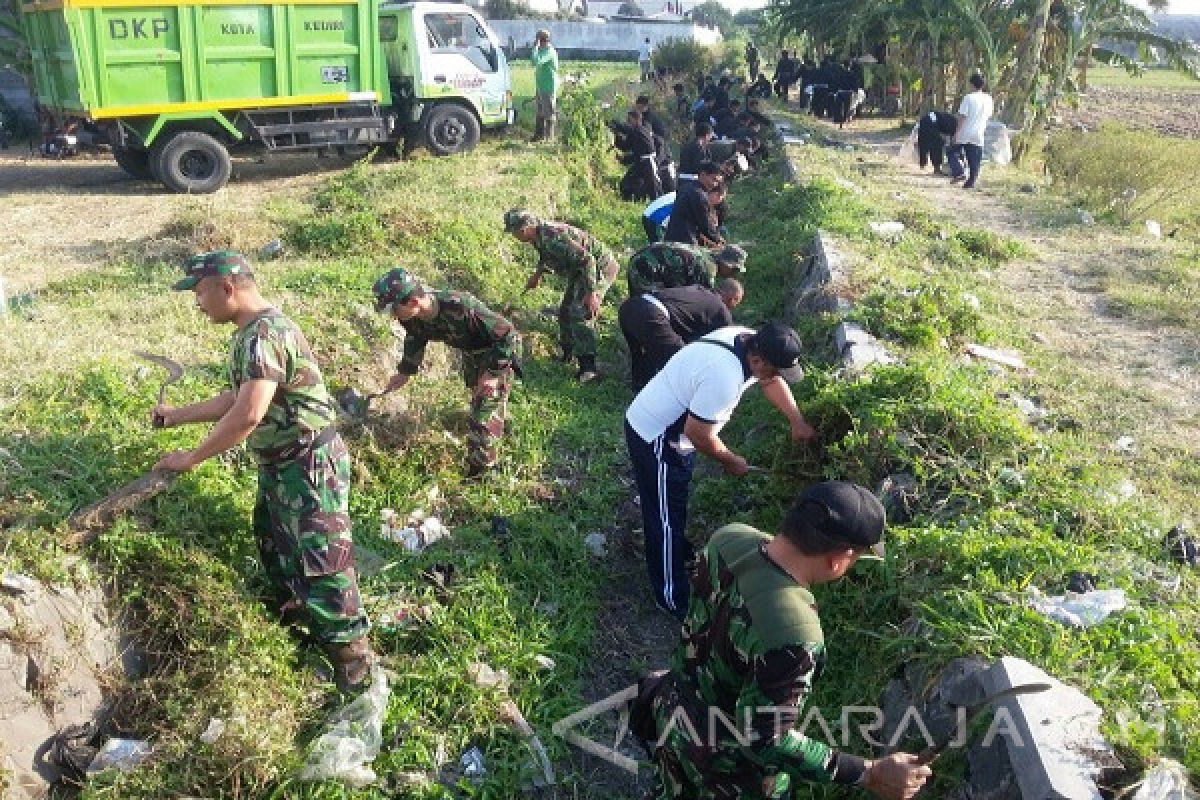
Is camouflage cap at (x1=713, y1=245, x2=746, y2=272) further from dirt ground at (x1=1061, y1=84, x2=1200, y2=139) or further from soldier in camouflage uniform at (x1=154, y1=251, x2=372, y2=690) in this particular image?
dirt ground at (x1=1061, y1=84, x2=1200, y2=139)

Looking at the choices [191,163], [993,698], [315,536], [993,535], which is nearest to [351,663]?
[315,536]

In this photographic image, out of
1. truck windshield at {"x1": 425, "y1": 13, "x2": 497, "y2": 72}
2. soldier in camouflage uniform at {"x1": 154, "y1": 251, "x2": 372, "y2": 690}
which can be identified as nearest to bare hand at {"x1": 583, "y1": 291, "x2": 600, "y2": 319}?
soldier in camouflage uniform at {"x1": 154, "y1": 251, "x2": 372, "y2": 690}

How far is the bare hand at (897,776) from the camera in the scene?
7.36 feet

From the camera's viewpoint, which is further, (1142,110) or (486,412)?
(1142,110)

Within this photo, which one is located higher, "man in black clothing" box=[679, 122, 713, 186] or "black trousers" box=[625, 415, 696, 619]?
"man in black clothing" box=[679, 122, 713, 186]

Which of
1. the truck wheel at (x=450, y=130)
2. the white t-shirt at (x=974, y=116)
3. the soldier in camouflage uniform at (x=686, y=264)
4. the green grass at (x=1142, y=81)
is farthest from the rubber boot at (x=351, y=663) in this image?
the green grass at (x=1142, y=81)

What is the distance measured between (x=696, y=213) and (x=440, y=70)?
6.11 m

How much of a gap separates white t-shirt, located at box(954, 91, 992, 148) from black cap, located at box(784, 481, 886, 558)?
11.5m

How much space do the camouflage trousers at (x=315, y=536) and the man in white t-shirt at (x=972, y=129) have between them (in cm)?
1132

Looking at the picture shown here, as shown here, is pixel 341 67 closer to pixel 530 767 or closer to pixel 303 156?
pixel 303 156

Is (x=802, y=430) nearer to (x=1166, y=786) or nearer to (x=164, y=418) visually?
(x=1166, y=786)

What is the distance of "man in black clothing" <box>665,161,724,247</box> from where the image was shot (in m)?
7.22

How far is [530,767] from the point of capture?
3.27m

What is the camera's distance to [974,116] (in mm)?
11938
